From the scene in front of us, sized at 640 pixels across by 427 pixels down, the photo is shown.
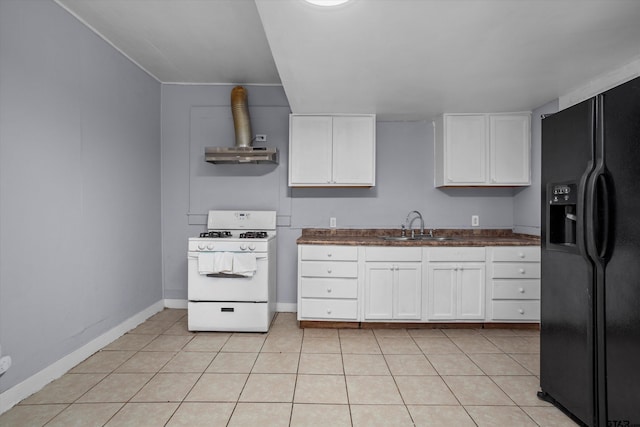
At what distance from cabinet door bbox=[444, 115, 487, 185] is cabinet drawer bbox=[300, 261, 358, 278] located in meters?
1.41

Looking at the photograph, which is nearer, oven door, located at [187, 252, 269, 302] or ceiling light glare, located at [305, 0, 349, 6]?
ceiling light glare, located at [305, 0, 349, 6]

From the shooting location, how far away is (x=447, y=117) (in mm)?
3705

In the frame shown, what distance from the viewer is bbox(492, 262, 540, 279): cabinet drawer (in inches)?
132

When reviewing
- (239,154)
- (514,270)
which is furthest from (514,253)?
(239,154)

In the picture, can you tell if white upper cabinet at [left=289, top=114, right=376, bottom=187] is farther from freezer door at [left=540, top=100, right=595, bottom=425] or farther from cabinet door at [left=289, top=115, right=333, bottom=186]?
freezer door at [left=540, top=100, right=595, bottom=425]

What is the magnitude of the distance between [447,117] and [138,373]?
3633 mm

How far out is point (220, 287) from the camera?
3291mm

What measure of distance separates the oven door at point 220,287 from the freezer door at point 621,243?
2543 mm

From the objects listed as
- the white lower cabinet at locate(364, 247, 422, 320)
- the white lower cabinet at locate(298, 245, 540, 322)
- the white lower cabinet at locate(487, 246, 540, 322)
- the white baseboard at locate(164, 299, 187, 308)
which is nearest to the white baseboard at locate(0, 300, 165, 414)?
the white baseboard at locate(164, 299, 187, 308)

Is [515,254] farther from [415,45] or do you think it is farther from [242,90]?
[242,90]

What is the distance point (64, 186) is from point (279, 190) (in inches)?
80.8

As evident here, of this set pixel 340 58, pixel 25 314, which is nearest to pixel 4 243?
pixel 25 314

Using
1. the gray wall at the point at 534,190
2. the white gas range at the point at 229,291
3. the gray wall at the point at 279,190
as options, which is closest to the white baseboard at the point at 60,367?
the white gas range at the point at 229,291

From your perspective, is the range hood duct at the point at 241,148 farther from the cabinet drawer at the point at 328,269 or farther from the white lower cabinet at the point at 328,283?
the cabinet drawer at the point at 328,269
